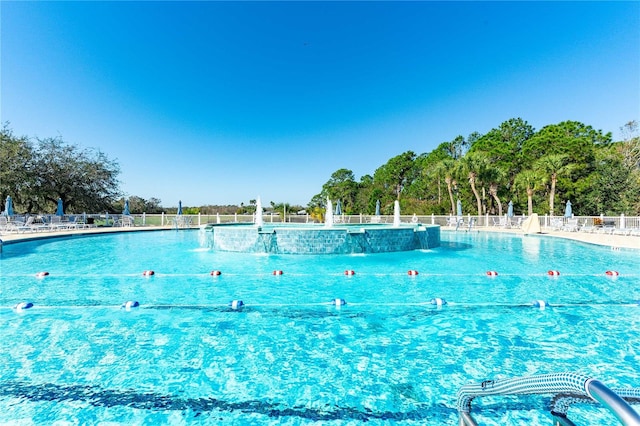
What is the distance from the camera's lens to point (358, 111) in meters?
30.1

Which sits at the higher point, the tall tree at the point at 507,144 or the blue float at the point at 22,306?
the tall tree at the point at 507,144

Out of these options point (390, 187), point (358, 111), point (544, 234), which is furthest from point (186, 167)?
point (544, 234)

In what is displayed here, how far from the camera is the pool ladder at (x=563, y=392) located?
914 millimetres

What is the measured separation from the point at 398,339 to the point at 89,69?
2290 centimetres

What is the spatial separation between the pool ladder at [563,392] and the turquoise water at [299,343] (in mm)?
1554

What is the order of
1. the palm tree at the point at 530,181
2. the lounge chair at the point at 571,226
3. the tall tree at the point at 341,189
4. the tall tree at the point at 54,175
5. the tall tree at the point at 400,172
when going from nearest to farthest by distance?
the lounge chair at the point at 571,226, the tall tree at the point at 54,175, the palm tree at the point at 530,181, the tall tree at the point at 400,172, the tall tree at the point at 341,189

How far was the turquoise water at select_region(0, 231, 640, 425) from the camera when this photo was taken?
2.97 m

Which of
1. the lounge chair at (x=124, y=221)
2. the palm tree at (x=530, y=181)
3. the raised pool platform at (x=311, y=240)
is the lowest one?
the raised pool platform at (x=311, y=240)

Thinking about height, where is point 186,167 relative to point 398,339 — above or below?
above

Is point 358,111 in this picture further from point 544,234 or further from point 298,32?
point 544,234

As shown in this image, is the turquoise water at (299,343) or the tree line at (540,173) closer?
the turquoise water at (299,343)

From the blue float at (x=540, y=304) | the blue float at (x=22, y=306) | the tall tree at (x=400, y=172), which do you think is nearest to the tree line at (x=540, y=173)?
the tall tree at (x=400, y=172)

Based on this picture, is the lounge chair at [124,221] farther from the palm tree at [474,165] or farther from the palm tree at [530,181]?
the palm tree at [530,181]

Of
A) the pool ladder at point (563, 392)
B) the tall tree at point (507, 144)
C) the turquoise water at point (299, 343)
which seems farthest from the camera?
the tall tree at point (507, 144)
